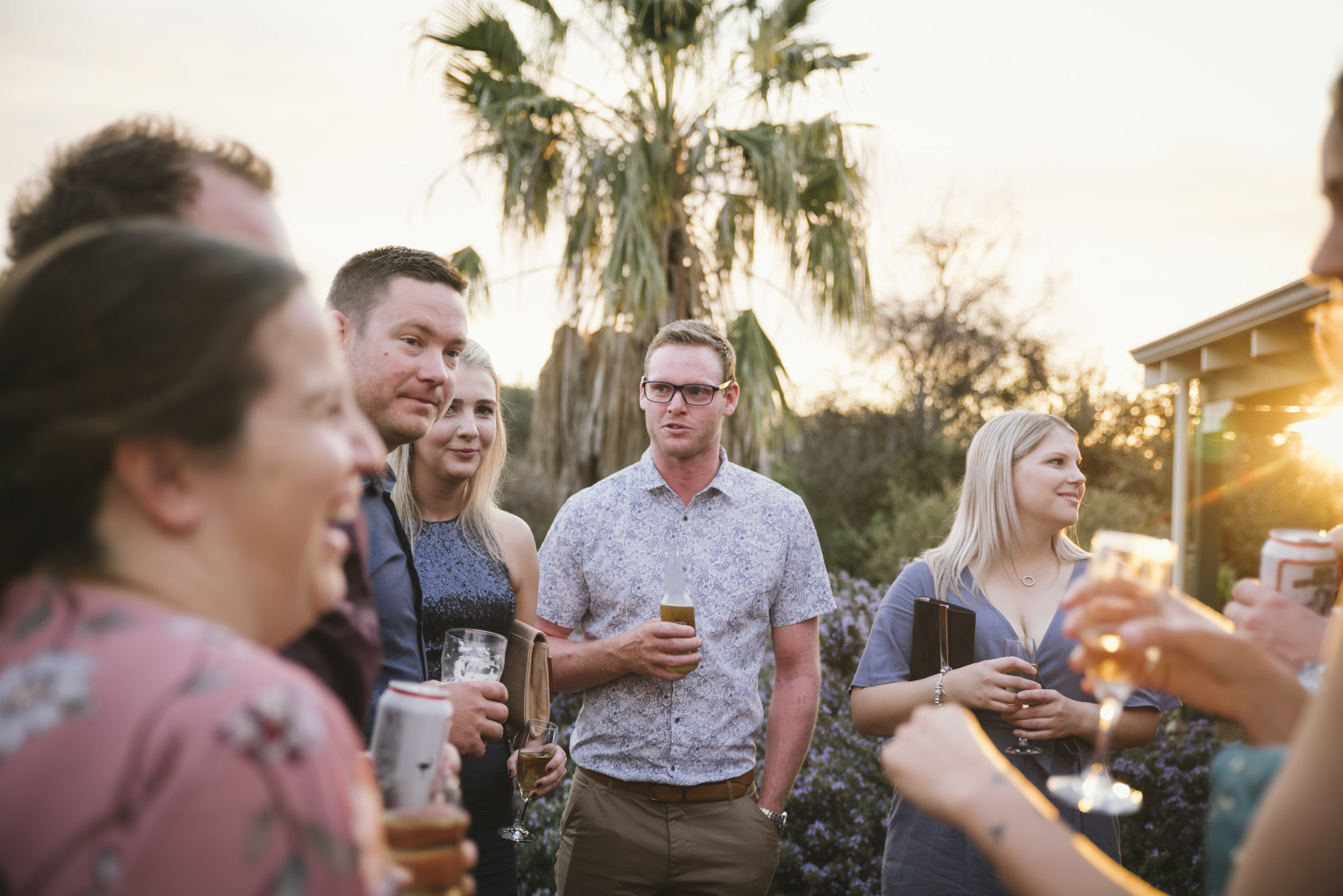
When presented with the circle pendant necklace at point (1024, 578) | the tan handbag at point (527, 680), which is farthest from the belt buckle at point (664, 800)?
the circle pendant necklace at point (1024, 578)

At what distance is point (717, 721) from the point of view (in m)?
3.16

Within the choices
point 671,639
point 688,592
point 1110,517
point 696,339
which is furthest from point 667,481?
point 1110,517

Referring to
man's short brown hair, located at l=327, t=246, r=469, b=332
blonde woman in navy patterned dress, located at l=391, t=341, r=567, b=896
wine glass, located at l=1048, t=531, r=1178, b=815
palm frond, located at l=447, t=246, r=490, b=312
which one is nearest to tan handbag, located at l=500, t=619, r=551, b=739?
blonde woman in navy patterned dress, located at l=391, t=341, r=567, b=896

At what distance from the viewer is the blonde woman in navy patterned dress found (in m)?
2.77

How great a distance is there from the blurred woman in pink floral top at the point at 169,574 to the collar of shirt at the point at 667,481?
2519 mm

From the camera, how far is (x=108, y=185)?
1.24m

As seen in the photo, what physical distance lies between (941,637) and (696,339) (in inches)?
61.7

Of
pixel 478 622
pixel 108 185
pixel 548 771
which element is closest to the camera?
pixel 108 185

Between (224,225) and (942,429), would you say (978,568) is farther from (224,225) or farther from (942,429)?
(942,429)

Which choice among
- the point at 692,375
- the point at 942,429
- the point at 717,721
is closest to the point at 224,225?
the point at 692,375

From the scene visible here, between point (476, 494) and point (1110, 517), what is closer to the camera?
point (476, 494)

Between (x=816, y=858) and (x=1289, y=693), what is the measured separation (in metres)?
4.39

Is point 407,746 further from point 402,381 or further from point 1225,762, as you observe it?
point 402,381

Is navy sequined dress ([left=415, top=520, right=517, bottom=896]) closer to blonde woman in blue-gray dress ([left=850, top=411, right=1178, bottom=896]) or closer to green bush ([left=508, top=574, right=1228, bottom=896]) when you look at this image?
blonde woman in blue-gray dress ([left=850, top=411, right=1178, bottom=896])
